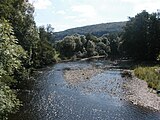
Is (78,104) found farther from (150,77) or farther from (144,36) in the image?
(144,36)

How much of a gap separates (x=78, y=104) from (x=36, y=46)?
28.7 m

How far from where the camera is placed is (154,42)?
112438mm

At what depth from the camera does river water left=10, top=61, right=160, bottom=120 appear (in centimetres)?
3425

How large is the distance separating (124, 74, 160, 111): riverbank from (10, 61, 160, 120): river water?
120 centimetres

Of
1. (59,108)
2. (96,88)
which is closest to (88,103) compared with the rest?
(59,108)

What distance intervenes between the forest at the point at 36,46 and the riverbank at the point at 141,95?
15120mm

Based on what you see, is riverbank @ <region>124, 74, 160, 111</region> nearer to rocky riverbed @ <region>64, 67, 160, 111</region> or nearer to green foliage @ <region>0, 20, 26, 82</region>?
rocky riverbed @ <region>64, 67, 160, 111</region>

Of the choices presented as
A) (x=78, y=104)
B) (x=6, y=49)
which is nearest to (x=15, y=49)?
(x=6, y=49)

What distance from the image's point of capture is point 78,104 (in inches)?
1586

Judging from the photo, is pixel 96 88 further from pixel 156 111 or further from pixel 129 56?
pixel 129 56

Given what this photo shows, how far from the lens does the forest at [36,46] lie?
570 inches

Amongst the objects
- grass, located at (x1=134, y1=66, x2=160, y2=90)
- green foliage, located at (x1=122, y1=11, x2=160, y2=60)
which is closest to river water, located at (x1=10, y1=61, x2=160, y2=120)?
grass, located at (x1=134, y1=66, x2=160, y2=90)

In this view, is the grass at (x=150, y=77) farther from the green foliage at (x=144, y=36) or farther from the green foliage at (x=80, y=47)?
the green foliage at (x=80, y=47)

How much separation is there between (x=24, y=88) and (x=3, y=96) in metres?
38.4
